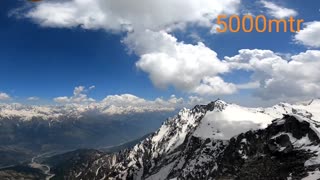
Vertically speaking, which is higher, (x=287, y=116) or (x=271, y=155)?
(x=287, y=116)

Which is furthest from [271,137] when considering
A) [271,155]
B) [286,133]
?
[271,155]

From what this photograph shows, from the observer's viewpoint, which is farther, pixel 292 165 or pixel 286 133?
pixel 286 133

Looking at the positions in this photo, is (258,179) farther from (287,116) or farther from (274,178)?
(287,116)

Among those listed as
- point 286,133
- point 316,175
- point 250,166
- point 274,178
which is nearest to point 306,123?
point 286,133

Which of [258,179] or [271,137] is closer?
[258,179]

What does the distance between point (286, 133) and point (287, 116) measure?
605 inches

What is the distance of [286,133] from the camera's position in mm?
178500

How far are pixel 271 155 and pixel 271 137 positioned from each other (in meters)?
22.7

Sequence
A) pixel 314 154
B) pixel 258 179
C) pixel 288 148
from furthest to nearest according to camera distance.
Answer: pixel 288 148 → pixel 258 179 → pixel 314 154

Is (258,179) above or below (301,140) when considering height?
below

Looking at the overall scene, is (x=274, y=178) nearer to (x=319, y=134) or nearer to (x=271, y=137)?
(x=319, y=134)

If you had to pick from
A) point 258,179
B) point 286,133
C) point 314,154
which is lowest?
point 258,179

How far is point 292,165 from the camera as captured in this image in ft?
465

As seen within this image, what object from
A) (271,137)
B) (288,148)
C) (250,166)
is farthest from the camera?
(271,137)
